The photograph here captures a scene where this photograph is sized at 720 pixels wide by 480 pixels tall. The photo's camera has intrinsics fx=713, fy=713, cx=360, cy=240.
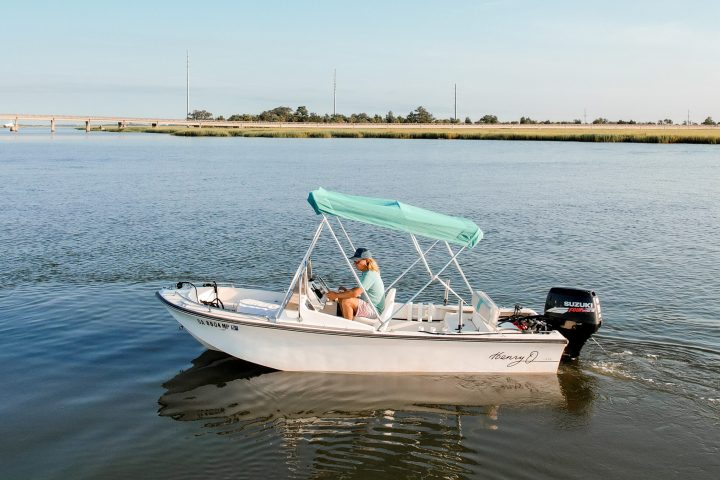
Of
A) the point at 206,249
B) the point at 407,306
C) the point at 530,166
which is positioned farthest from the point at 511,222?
the point at 530,166

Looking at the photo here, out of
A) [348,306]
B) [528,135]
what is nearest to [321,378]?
[348,306]

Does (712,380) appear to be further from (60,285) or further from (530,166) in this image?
(530,166)

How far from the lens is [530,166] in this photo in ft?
186

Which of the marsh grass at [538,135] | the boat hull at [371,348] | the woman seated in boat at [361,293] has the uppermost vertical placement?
the marsh grass at [538,135]

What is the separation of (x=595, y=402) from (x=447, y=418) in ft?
7.41

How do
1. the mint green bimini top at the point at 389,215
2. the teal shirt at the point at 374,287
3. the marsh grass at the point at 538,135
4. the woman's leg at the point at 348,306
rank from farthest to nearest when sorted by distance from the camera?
the marsh grass at the point at 538,135
the teal shirt at the point at 374,287
the woman's leg at the point at 348,306
the mint green bimini top at the point at 389,215

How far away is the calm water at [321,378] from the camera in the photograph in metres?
8.78

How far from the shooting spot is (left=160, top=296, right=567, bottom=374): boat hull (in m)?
10.7

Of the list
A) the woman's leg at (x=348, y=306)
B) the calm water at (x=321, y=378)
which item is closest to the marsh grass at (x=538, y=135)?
the calm water at (x=321, y=378)

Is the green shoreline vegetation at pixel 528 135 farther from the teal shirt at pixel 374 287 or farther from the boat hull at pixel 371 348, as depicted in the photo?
the teal shirt at pixel 374 287

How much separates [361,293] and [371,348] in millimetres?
892

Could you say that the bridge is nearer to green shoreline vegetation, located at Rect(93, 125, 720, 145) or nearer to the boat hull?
green shoreline vegetation, located at Rect(93, 125, 720, 145)

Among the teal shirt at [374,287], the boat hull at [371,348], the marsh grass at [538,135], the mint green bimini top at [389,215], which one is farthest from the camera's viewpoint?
the marsh grass at [538,135]

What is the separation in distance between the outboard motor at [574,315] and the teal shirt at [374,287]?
2.60m
